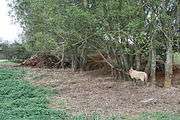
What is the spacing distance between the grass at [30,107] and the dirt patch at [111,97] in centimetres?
37

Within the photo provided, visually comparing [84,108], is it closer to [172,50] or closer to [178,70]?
[172,50]

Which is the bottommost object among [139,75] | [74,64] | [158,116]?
[158,116]

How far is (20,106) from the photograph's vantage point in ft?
34.5

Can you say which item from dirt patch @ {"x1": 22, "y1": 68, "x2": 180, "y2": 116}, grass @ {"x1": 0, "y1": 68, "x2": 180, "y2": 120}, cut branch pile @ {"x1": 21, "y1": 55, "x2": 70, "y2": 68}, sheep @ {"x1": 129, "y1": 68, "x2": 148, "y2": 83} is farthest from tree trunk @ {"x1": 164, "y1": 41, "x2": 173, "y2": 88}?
cut branch pile @ {"x1": 21, "y1": 55, "x2": 70, "y2": 68}

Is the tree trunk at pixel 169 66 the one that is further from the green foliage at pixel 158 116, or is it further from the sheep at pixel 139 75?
the green foliage at pixel 158 116

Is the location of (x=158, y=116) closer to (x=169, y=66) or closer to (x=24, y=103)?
(x=24, y=103)

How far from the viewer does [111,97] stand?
37.2ft

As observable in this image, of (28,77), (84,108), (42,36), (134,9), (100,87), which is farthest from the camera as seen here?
(28,77)

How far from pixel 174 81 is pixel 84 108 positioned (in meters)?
5.36

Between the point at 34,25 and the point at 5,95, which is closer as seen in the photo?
the point at 5,95

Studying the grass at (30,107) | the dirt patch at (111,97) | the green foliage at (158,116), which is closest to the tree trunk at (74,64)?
the dirt patch at (111,97)

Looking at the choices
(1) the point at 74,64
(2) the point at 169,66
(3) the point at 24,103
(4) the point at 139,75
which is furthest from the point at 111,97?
(1) the point at 74,64

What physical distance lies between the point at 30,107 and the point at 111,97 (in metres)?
2.31

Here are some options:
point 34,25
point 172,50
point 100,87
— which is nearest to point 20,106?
point 100,87
